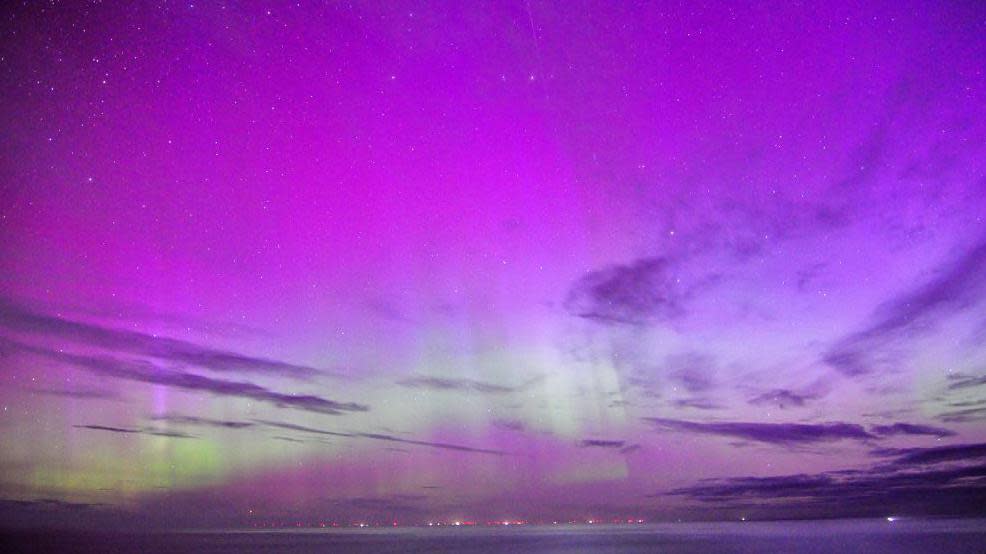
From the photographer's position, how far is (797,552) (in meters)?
82.7

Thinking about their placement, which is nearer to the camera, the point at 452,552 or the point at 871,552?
the point at 871,552

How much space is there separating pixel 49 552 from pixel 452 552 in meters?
50.5

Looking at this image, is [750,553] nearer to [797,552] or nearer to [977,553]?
[797,552]

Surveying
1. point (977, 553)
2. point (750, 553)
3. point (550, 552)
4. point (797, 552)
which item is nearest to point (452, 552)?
point (550, 552)

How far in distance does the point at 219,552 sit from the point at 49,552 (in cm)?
2067

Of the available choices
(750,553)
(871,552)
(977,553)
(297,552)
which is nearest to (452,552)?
(297,552)

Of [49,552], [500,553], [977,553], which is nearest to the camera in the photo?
[977,553]

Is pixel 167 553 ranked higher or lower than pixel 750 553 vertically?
higher

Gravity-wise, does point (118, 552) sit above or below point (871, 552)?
above

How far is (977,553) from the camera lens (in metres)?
66.2

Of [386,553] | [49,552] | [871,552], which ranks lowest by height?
[871,552]

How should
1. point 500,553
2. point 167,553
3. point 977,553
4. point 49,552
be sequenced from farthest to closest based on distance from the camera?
point 500,553 → point 167,553 → point 49,552 → point 977,553

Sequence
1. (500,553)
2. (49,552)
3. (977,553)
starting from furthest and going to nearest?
(500,553)
(49,552)
(977,553)

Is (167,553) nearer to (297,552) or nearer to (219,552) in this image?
(219,552)
